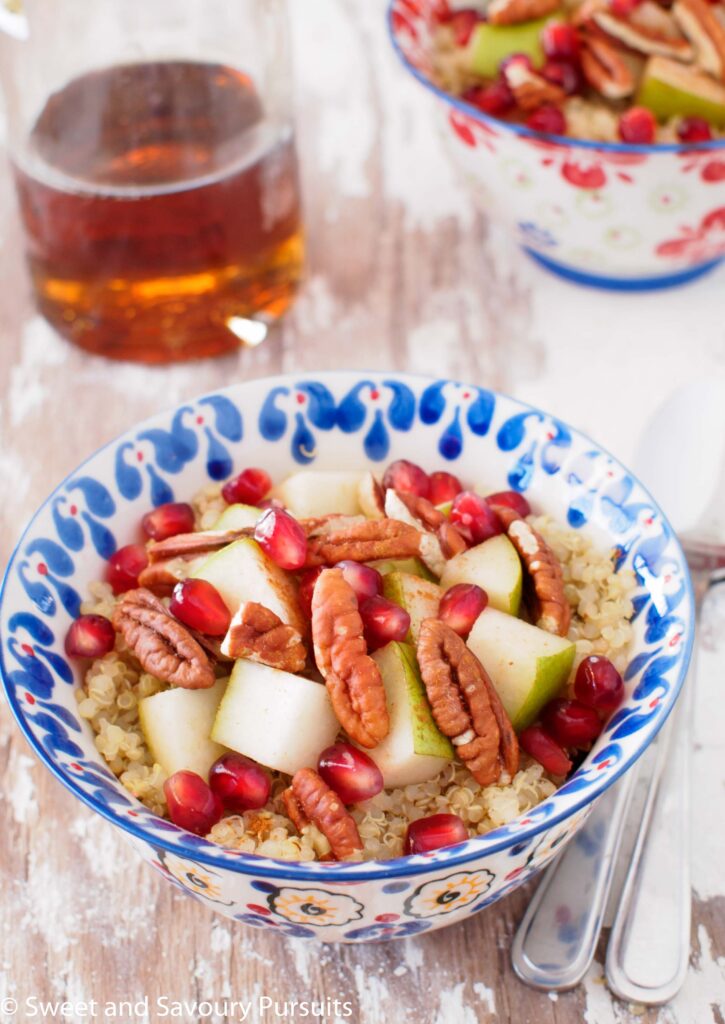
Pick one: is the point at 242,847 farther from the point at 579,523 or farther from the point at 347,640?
the point at 579,523

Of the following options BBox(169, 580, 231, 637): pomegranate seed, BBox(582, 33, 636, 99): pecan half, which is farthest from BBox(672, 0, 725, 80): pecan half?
BBox(169, 580, 231, 637): pomegranate seed

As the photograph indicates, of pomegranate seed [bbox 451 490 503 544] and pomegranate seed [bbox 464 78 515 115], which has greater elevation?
pomegranate seed [bbox 464 78 515 115]

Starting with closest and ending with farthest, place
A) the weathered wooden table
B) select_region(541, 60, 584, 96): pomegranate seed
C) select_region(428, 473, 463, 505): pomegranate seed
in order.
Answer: the weathered wooden table < select_region(428, 473, 463, 505): pomegranate seed < select_region(541, 60, 584, 96): pomegranate seed

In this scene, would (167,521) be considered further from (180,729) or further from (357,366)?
(357,366)

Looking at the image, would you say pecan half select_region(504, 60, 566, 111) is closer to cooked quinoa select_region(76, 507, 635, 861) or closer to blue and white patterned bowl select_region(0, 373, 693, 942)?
blue and white patterned bowl select_region(0, 373, 693, 942)

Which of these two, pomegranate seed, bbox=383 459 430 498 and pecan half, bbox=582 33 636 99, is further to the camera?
pecan half, bbox=582 33 636 99

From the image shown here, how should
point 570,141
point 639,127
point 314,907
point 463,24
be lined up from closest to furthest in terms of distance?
point 314,907 → point 570,141 → point 639,127 → point 463,24

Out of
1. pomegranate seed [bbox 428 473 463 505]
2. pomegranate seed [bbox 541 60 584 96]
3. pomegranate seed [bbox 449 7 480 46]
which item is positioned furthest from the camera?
pomegranate seed [bbox 449 7 480 46]

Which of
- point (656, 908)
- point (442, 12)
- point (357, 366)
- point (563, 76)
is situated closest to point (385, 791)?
point (656, 908)
